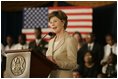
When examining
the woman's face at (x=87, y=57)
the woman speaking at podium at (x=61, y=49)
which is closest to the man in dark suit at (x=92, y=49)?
the woman's face at (x=87, y=57)

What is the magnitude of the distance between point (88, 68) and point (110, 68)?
0.99 feet

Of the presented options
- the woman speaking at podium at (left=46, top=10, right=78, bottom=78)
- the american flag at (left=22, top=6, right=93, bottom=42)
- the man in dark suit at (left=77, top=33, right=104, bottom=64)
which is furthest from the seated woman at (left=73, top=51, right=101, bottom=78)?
the woman speaking at podium at (left=46, top=10, right=78, bottom=78)

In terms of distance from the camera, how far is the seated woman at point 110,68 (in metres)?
5.26

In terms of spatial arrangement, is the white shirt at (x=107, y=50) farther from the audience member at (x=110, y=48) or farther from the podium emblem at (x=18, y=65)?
the podium emblem at (x=18, y=65)

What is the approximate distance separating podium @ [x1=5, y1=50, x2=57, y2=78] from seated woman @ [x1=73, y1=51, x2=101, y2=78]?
9.04 feet

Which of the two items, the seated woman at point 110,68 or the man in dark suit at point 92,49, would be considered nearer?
the seated woman at point 110,68

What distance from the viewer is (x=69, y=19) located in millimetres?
6605

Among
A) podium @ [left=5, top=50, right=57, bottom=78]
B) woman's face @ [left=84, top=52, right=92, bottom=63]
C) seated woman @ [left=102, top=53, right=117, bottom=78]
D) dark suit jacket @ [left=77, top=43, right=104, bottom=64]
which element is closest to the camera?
podium @ [left=5, top=50, right=57, bottom=78]

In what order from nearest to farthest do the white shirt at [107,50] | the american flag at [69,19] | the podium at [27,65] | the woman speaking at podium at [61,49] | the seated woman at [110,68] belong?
the podium at [27,65] < the woman speaking at podium at [61,49] < the seated woman at [110,68] < the white shirt at [107,50] < the american flag at [69,19]

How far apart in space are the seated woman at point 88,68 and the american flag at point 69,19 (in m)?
1.03

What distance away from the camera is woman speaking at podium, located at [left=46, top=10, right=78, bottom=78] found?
251 cm

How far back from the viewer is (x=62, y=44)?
255cm

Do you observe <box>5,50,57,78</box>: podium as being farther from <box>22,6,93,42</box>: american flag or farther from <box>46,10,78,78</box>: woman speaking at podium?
<box>22,6,93,42</box>: american flag

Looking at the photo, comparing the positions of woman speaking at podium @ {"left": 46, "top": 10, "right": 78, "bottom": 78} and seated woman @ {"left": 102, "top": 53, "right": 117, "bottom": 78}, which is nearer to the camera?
woman speaking at podium @ {"left": 46, "top": 10, "right": 78, "bottom": 78}
